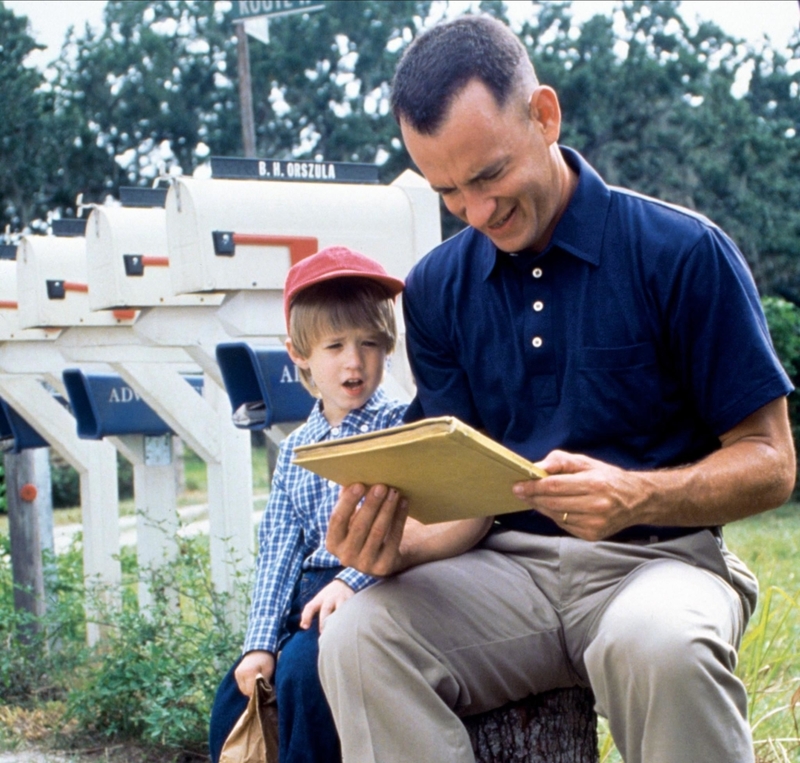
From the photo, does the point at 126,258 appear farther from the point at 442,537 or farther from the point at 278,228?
the point at 442,537

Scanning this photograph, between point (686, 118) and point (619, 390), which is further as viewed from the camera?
point (686, 118)

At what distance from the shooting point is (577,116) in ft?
93.7

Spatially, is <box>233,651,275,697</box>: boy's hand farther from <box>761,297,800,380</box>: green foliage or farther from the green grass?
<box>761,297,800,380</box>: green foliage

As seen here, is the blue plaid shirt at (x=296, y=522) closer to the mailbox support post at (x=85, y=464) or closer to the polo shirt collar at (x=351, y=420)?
the polo shirt collar at (x=351, y=420)

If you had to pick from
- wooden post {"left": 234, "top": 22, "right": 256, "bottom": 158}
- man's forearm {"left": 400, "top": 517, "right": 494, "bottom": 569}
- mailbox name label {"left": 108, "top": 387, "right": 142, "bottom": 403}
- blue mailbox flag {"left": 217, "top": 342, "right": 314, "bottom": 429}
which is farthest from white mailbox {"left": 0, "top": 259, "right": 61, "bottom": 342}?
wooden post {"left": 234, "top": 22, "right": 256, "bottom": 158}

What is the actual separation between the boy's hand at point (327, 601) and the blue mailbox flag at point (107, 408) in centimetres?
260

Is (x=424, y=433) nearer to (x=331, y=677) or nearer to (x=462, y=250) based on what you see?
(x=331, y=677)

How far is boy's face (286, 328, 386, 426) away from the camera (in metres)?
2.97

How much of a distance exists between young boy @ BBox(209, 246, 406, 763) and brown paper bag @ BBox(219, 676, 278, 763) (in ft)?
0.35

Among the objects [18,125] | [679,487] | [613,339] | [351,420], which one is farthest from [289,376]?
[18,125]

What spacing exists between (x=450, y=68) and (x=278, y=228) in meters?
1.82

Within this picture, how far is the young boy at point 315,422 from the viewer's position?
285 centimetres

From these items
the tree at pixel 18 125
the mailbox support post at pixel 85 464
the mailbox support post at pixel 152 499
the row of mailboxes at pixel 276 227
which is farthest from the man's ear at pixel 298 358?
the tree at pixel 18 125

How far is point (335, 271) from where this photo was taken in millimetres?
2953
